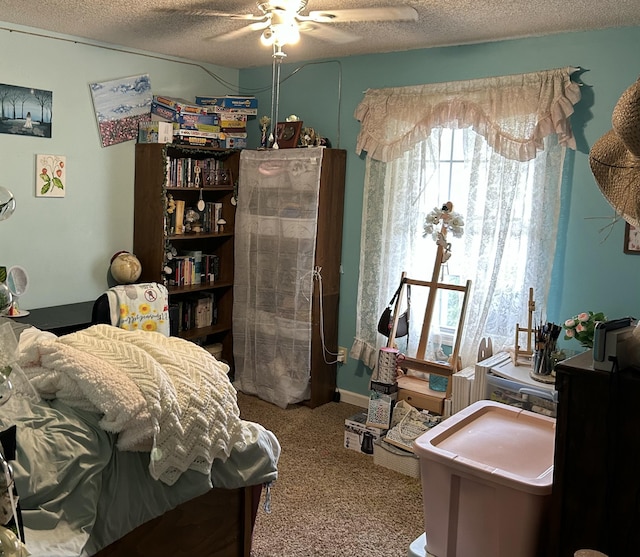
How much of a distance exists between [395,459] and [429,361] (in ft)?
1.98

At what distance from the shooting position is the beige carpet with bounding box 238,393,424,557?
2887 mm

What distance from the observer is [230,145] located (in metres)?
4.73

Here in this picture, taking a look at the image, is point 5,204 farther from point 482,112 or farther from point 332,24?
point 482,112

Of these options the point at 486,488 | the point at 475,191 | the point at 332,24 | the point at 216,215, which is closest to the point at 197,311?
the point at 216,215

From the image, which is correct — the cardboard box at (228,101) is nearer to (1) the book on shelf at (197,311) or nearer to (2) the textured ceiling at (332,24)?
(2) the textured ceiling at (332,24)

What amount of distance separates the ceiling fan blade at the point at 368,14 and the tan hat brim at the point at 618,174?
1.45 m

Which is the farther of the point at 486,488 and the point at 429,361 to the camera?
the point at 429,361

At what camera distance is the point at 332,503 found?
3.25m

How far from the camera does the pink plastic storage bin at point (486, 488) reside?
6.37 ft

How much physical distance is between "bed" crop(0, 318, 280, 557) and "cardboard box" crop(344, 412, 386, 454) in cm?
145

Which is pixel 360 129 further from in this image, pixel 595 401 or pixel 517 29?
pixel 595 401

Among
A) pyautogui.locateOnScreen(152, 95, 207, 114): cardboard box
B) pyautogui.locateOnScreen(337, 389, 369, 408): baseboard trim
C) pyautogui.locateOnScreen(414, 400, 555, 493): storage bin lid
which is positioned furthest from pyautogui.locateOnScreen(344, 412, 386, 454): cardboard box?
pyautogui.locateOnScreen(152, 95, 207, 114): cardboard box

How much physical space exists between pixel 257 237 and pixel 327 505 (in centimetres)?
200

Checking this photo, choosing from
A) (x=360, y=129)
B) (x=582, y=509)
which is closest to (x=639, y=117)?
(x=582, y=509)
